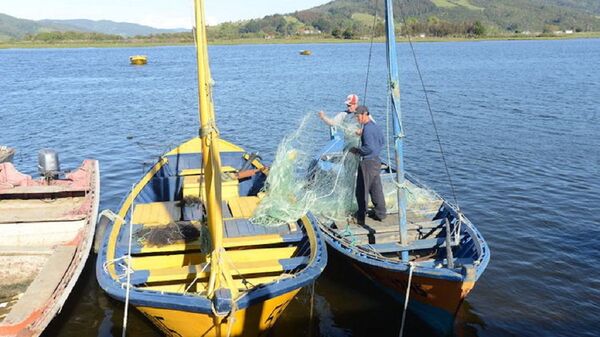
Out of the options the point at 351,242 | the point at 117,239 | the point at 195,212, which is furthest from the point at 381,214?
the point at 117,239

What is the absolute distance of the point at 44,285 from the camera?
897 cm

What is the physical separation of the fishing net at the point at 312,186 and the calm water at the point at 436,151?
5.12 feet

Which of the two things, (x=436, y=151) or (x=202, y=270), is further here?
(x=436, y=151)

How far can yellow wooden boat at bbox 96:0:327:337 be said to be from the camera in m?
7.23

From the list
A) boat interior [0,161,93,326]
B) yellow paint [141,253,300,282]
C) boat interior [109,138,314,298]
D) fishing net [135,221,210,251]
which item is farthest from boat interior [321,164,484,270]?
boat interior [0,161,93,326]

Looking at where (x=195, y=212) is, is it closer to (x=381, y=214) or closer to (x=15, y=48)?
(x=381, y=214)

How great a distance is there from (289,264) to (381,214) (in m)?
3.22

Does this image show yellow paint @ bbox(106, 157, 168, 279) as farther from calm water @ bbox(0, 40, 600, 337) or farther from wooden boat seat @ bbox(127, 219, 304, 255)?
calm water @ bbox(0, 40, 600, 337)

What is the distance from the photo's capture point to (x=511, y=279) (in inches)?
468

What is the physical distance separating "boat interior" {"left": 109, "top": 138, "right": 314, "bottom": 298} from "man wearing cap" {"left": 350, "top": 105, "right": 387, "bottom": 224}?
5.33 ft

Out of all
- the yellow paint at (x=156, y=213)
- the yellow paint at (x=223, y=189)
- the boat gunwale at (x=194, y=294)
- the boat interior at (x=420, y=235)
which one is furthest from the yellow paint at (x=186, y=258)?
the yellow paint at (x=223, y=189)

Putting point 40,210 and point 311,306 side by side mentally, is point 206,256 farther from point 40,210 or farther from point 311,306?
point 40,210

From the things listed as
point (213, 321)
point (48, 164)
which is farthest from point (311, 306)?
point (48, 164)

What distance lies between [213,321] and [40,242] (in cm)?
598
